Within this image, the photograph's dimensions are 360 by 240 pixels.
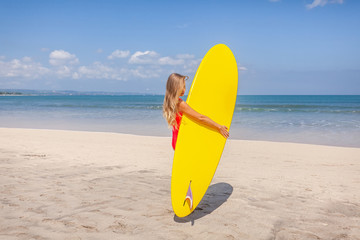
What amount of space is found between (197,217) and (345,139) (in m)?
8.76

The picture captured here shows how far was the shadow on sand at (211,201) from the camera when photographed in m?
3.18

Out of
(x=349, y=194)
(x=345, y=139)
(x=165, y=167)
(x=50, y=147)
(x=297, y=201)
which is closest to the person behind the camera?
(x=297, y=201)

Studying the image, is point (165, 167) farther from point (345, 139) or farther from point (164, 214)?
point (345, 139)

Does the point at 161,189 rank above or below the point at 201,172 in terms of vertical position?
below

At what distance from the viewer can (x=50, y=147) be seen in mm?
7281

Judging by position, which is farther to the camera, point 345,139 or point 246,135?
point 246,135

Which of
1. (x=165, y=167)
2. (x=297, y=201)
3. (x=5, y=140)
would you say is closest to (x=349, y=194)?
(x=297, y=201)

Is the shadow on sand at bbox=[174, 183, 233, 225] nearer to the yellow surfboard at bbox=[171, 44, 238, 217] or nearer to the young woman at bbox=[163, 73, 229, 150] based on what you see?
the yellow surfboard at bbox=[171, 44, 238, 217]

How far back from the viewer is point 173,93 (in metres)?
2.92

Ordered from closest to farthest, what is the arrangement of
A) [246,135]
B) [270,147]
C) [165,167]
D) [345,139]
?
1. [165,167]
2. [270,147]
3. [345,139]
4. [246,135]

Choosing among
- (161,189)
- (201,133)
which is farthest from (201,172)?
(161,189)

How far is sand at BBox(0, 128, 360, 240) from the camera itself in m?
2.82

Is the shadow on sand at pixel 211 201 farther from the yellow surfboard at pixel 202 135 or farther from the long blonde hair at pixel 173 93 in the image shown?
the long blonde hair at pixel 173 93

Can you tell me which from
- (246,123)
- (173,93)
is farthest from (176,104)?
(246,123)
